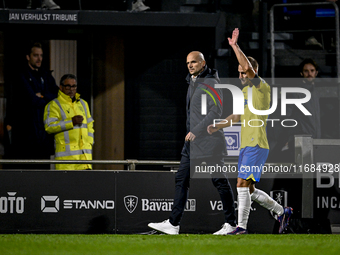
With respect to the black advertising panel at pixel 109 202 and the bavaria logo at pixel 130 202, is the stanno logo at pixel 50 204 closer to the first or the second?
the black advertising panel at pixel 109 202

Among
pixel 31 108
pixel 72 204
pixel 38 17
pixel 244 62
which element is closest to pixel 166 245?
pixel 72 204

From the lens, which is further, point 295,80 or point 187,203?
point 295,80

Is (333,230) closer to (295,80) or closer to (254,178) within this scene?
(254,178)

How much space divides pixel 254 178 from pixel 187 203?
102 cm

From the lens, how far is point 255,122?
25.8ft

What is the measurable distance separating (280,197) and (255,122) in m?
1.23

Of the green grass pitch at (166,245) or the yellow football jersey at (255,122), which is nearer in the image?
the green grass pitch at (166,245)

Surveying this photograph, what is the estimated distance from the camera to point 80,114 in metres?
9.43

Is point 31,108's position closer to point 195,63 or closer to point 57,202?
point 57,202

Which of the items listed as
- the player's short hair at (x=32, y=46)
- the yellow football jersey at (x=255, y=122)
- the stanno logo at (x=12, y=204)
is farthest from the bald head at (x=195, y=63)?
the player's short hair at (x=32, y=46)

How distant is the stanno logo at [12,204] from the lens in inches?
322

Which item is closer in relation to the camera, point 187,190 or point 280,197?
point 187,190

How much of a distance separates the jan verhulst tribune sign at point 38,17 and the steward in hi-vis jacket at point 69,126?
1.21 meters

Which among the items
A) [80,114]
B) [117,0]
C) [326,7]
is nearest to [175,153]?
[80,114]
